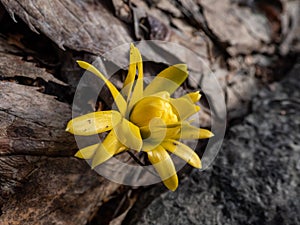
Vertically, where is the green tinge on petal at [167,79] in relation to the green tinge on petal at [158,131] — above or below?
above

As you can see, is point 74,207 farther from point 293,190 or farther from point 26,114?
point 293,190

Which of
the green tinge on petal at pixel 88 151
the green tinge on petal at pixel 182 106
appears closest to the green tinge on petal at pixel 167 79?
the green tinge on petal at pixel 182 106

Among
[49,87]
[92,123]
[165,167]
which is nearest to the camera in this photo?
[92,123]

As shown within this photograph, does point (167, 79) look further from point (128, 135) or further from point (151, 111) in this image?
point (128, 135)

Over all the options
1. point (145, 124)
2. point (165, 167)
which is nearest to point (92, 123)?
point (145, 124)

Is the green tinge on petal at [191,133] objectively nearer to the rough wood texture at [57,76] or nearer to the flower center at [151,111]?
the flower center at [151,111]

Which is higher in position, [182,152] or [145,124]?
[145,124]
